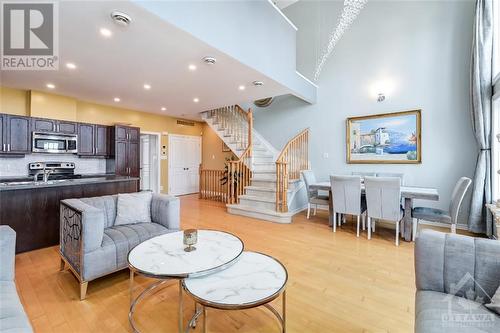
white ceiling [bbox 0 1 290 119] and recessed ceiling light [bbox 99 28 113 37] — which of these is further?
recessed ceiling light [bbox 99 28 113 37]

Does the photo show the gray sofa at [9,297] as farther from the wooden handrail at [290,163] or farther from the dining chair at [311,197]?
the dining chair at [311,197]

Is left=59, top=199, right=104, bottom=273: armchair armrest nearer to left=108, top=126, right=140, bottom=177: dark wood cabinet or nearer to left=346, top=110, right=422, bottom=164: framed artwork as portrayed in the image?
left=108, top=126, right=140, bottom=177: dark wood cabinet

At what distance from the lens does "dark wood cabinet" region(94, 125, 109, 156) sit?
17.7 feet

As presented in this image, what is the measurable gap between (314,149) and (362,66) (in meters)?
2.13

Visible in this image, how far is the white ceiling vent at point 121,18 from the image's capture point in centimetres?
220

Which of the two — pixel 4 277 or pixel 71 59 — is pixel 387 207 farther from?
pixel 71 59

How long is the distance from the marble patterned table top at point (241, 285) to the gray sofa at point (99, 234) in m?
1.13

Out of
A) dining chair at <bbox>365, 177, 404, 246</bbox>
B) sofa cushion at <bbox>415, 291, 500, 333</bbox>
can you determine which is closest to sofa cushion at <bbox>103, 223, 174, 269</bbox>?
sofa cushion at <bbox>415, 291, 500, 333</bbox>

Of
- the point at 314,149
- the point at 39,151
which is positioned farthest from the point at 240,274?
the point at 39,151

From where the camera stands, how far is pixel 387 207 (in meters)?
3.28

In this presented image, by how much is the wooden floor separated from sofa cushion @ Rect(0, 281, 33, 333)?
22.5 inches

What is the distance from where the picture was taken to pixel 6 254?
145cm

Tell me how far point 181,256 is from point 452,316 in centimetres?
162

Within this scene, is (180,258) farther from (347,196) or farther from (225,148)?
(225,148)
